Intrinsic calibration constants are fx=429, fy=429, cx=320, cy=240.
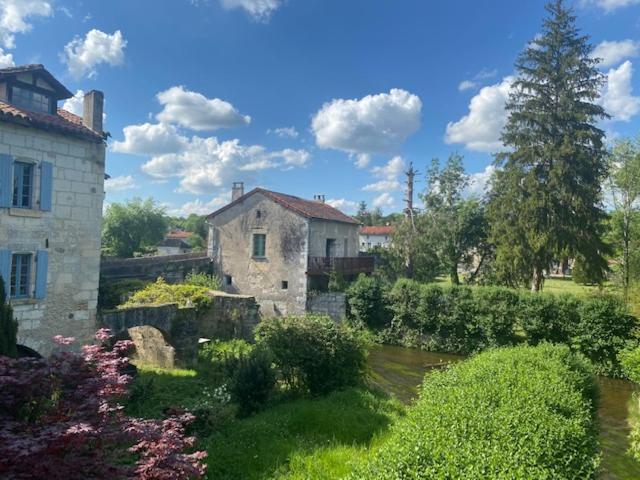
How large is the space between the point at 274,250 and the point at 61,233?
13818 millimetres

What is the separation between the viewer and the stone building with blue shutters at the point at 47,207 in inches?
404

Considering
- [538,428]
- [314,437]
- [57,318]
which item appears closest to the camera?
[538,428]

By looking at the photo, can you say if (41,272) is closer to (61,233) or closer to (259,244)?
(61,233)

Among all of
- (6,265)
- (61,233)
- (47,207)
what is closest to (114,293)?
(61,233)

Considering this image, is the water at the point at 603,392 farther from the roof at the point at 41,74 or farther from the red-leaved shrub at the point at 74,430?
the roof at the point at 41,74

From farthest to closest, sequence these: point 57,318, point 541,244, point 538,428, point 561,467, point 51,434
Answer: point 541,244 < point 57,318 < point 538,428 < point 561,467 < point 51,434

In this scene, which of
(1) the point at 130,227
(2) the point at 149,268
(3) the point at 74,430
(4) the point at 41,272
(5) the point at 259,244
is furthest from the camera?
(1) the point at 130,227

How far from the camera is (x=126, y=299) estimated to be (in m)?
15.4

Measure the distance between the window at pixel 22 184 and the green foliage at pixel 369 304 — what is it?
15.8 metres

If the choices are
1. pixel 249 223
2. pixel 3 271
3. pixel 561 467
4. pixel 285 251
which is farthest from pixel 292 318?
pixel 249 223

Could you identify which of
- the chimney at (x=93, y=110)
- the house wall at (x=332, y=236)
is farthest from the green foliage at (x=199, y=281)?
the chimney at (x=93, y=110)

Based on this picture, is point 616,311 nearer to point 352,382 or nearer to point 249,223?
point 352,382

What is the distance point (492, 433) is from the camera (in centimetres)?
474

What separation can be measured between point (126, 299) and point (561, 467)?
14410mm
